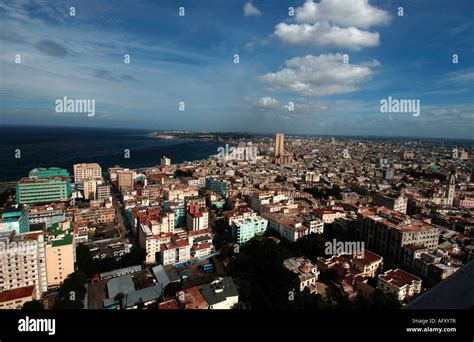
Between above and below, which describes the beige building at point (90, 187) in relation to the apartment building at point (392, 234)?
above

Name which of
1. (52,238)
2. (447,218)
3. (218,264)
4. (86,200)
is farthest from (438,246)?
(86,200)

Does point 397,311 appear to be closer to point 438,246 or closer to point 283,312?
point 283,312

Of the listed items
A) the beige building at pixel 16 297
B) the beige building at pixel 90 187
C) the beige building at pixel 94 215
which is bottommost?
the beige building at pixel 16 297

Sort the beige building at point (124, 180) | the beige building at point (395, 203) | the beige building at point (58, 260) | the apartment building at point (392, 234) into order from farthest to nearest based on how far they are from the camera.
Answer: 1. the beige building at point (124, 180)
2. the beige building at point (395, 203)
3. the apartment building at point (392, 234)
4. the beige building at point (58, 260)

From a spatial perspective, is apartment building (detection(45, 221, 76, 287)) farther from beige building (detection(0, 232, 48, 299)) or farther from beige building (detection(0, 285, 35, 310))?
beige building (detection(0, 285, 35, 310))

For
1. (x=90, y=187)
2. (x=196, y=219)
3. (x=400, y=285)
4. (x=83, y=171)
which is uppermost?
(x=83, y=171)

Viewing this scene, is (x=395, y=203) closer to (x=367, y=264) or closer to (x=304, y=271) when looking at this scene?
(x=367, y=264)

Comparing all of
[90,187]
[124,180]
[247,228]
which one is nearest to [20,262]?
[247,228]

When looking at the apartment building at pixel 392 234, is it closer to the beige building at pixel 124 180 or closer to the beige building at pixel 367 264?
the beige building at pixel 367 264

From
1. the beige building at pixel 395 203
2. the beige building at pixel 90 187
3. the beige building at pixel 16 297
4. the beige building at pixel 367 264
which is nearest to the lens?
the beige building at pixel 16 297

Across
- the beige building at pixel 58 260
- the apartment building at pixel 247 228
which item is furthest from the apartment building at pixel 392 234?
the beige building at pixel 58 260

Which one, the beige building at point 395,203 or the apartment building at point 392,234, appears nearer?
the apartment building at point 392,234
